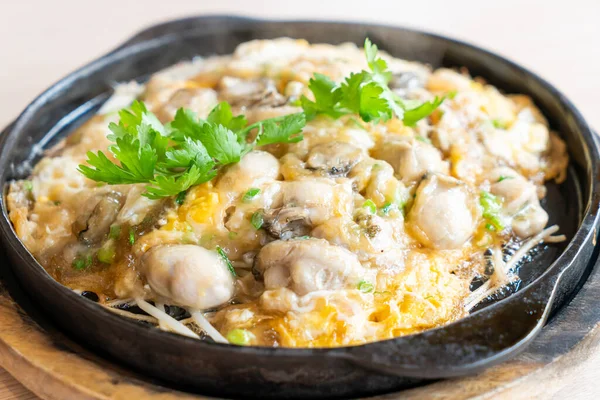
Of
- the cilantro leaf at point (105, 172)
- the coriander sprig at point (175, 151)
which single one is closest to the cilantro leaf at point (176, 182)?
the coriander sprig at point (175, 151)

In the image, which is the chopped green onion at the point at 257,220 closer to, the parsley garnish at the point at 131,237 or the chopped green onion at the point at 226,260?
the chopped green onion at the point at 226,260

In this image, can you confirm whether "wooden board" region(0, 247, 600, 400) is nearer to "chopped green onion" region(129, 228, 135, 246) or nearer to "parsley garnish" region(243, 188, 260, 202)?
"chopped green onion" region(129, 228, 135, 246)

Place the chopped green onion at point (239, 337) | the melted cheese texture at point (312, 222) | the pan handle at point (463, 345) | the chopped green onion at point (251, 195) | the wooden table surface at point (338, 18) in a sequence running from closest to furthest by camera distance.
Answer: the pan handle at point (463, 345), the chopped green onion at point (239, 337), the melted cheese texture at point (312, 222), the chopped green onion at point (251, 195), the wooden table surface at point (338, 18)

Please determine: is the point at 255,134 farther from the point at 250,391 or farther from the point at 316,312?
the point at 250,391

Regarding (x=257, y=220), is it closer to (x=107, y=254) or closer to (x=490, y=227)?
(x=107, y=254)

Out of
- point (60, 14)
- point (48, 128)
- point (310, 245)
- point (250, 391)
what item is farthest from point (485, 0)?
point (250, 391)

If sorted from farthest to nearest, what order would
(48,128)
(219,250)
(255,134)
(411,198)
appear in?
(48,128) < (255,134) < (411,198) < (219,250)

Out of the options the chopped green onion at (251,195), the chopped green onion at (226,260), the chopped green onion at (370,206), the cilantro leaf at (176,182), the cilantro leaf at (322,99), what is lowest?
the chopped green onion at (226,260)

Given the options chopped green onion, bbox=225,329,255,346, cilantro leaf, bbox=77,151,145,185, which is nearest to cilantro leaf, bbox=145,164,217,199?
cilantro leaf, bbox=77,151,145,185
